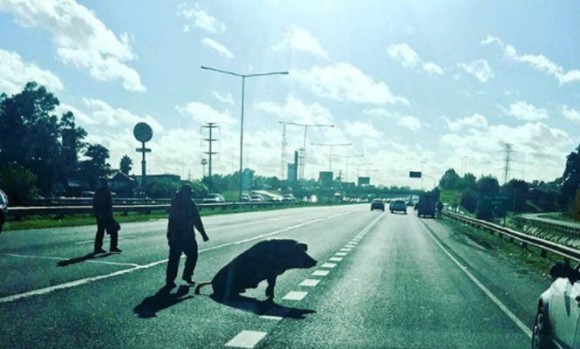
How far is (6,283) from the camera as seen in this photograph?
11.9 metres

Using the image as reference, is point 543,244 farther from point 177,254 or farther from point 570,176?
point 570,176

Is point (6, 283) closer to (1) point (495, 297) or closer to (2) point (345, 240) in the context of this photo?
(1) point (495, 297)

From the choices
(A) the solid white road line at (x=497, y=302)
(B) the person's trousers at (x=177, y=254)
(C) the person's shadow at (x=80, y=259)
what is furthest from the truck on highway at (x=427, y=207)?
(B) the person's trousers at (x=177, y=254)

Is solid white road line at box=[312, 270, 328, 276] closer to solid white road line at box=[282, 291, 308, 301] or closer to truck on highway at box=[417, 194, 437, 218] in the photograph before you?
solid white road line at box=[282, 291, 308, 301]

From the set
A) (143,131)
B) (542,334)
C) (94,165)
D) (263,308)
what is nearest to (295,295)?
(263,308)

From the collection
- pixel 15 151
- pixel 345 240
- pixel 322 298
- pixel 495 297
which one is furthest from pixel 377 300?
pixel 15 151

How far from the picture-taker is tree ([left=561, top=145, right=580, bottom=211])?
4365 inches

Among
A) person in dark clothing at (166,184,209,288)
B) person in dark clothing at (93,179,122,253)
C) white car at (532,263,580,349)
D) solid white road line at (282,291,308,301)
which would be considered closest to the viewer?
white car at (532,263,580,349)

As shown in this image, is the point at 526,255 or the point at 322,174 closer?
the point at 526,255

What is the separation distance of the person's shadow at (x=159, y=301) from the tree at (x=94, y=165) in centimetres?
11594

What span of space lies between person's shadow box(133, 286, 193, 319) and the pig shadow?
57 centimetres

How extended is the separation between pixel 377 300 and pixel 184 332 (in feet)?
13.8

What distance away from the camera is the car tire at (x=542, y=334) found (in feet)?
23.3

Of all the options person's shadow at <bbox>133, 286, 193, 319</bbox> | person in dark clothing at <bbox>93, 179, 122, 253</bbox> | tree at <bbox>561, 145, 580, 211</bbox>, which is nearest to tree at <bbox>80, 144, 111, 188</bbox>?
tree at <bbox>561, 145, 580, 211</bbox>
